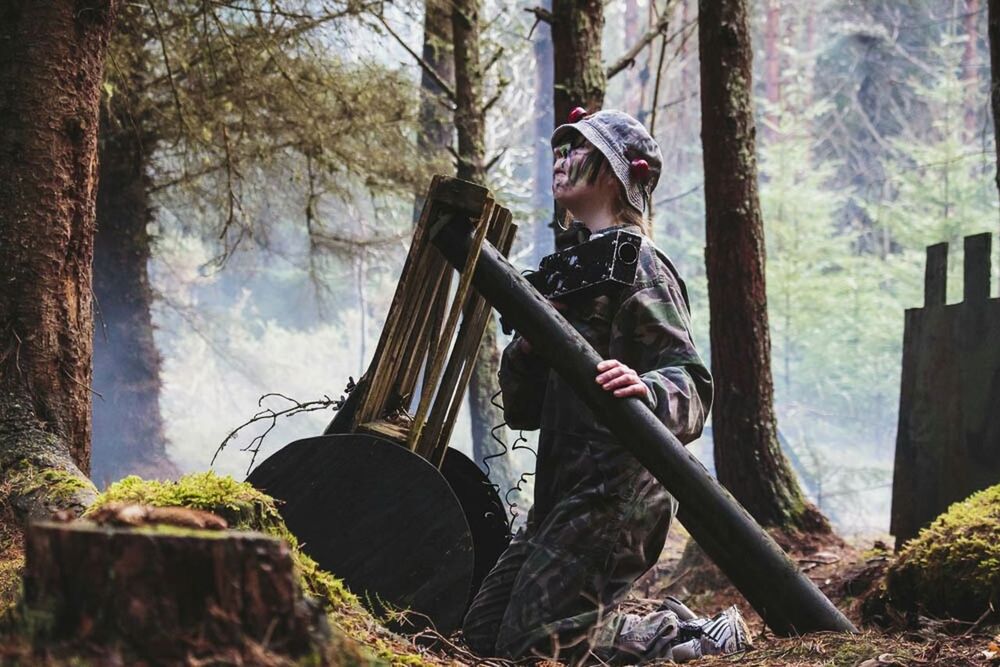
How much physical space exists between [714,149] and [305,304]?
25.1 metres

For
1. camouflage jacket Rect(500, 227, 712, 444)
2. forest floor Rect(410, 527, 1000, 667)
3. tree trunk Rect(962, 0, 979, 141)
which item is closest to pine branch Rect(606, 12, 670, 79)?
forest floor Rect(410, 527, 1000, 667)

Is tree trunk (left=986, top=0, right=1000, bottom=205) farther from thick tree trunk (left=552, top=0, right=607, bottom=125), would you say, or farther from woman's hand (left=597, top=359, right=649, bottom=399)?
woman's hand (left=597, top=359, right=649, bottom=399)

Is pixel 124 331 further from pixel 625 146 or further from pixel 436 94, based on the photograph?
pixel 625 146

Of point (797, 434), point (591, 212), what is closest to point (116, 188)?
point (591, 212)

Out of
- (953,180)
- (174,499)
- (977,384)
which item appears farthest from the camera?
(953,180)

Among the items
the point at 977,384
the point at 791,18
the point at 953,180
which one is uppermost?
the point at 791,18

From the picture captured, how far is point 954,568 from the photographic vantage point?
14.4 ft

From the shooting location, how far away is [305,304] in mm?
31953

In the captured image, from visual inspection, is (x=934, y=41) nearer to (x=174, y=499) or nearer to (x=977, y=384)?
(x=977, y=384)

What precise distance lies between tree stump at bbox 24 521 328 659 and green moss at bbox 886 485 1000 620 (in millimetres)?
3580

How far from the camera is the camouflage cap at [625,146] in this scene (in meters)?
4.14

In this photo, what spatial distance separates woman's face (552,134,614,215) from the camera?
4191mm

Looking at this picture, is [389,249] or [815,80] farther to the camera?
[815,80]

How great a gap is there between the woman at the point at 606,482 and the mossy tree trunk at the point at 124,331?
932 cm
